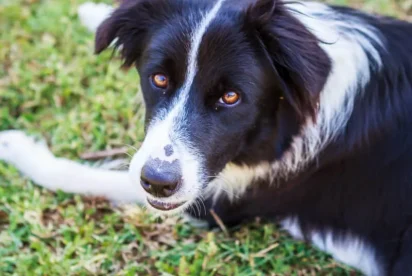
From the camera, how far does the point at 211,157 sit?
2.99 metres

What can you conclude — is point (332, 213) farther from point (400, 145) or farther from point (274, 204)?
point (400, 145)

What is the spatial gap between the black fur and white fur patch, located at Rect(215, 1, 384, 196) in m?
0.04

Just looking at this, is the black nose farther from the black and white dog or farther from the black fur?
the black fur

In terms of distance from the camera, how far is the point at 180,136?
2.86 meters

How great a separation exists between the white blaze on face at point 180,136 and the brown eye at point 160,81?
0.32ft

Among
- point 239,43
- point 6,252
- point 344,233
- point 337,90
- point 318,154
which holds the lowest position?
point 6,252

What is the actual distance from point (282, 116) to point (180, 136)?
626mm

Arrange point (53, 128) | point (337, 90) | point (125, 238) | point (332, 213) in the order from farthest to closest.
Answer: point (53, 128) < point (125, 238) < point (332, 213) < point (337, 90)

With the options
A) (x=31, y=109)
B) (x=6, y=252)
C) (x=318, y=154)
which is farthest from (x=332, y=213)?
(x=31, y=109)

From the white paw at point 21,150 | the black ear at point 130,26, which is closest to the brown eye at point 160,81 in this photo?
the black ear at point 130,26

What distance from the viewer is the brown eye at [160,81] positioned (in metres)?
2.95

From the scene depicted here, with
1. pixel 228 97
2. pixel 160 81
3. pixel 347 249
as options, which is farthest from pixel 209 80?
pixel 347 249

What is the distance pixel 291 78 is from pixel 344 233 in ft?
3.74

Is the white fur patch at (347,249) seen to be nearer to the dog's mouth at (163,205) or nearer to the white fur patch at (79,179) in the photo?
the dog's mouth at (163,205)
